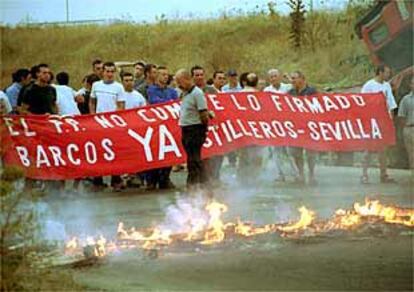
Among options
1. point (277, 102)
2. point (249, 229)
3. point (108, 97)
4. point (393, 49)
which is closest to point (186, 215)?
point (249, 229)

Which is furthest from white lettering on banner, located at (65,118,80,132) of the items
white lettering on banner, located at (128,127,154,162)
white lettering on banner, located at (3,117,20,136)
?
white lettering on banner, located at (3,117,20,136)

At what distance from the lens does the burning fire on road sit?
9508mm

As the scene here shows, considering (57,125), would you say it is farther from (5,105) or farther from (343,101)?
(343,101)

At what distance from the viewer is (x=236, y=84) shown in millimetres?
16219

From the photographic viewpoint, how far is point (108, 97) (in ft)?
47.7

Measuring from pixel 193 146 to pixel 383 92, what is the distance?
13.1 feet

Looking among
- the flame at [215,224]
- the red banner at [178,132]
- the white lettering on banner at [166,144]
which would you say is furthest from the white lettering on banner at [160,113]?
the flame at [215,224]

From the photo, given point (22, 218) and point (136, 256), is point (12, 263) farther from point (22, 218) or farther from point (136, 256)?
point (136, 256)

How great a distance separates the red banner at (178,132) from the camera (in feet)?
42.1

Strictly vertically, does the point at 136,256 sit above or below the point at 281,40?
below

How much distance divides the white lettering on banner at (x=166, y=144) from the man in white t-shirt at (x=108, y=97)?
2.81 ft

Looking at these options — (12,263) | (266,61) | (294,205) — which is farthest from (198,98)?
(266,61)

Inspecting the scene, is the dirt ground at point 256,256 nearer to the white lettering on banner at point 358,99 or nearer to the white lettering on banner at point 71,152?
the white lettering on banner at point 71,152

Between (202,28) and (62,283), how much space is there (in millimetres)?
27239
